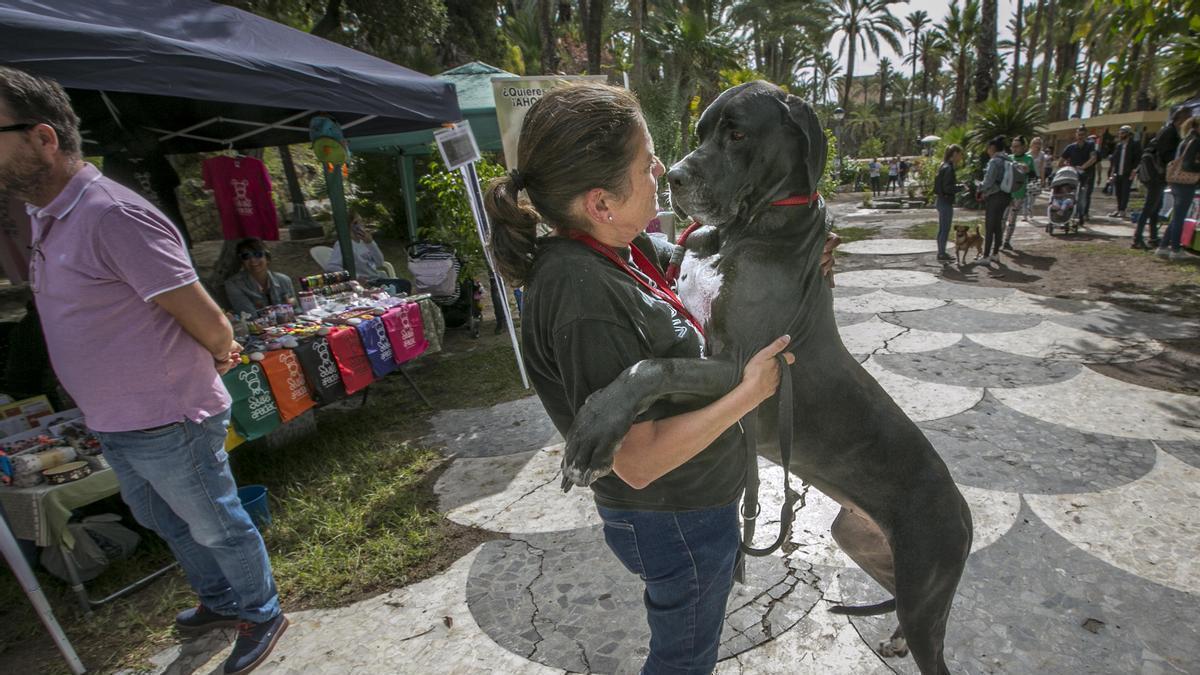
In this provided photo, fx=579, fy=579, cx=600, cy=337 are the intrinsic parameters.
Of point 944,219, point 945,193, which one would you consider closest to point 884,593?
point 944,219

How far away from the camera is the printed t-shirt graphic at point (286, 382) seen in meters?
3.74

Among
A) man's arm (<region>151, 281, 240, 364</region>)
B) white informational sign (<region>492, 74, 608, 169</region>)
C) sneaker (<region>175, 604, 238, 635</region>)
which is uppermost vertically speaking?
white informational sign (<region>492, 74, 608, 169</region>)

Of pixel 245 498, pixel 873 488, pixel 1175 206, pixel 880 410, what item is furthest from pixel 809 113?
pixel 1175 206

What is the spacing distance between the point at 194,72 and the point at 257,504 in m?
2.49

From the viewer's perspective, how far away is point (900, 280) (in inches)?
301

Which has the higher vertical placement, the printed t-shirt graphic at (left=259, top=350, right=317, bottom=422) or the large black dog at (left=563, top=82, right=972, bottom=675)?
the large black dog at (left=563, top=82, right=972, bottom=675)

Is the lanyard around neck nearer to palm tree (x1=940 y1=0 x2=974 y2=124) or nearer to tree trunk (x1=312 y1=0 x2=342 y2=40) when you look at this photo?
tree trunk (x1=312 y1=0 x2=342 y2=40)

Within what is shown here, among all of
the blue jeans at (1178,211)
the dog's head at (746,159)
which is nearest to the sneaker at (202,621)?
the dog's head at (746,159)

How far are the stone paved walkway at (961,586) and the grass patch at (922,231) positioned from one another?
25.3ft

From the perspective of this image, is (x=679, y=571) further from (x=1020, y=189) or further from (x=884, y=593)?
(x=1020, y=189)

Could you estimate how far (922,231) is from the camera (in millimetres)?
11711

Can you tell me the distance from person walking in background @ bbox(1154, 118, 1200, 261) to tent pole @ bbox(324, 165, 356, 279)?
404 inches

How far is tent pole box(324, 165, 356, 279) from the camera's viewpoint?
21.0 feet

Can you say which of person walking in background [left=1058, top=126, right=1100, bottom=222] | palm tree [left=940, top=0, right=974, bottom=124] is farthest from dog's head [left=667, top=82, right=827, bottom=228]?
palm tree [left=940, top=0, right=974, bottom=124]
